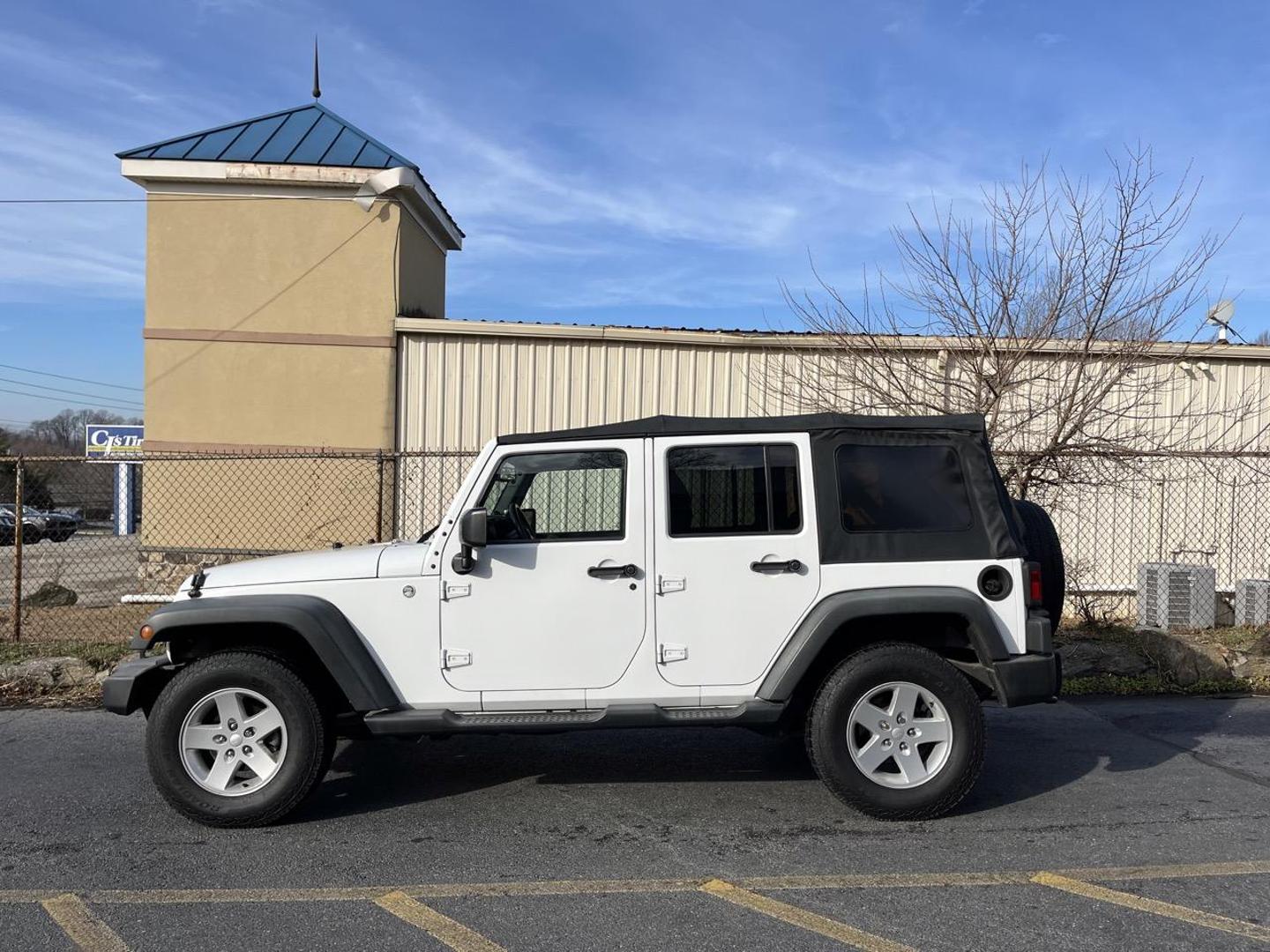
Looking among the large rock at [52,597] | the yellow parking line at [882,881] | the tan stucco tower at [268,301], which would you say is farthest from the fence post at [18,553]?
the yellow parking line at [882,881]

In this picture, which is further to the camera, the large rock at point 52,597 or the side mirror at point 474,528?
the large rock at point 52,597

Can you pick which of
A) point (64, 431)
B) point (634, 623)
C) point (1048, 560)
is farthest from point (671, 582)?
point (64, 431)

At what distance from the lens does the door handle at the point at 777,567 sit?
4.84 m

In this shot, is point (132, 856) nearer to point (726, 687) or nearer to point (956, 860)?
point (726, 687)

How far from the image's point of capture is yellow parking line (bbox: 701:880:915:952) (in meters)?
3.51

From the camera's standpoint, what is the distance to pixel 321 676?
496cm

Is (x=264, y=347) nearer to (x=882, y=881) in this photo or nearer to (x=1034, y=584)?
(x=1034, y=584)

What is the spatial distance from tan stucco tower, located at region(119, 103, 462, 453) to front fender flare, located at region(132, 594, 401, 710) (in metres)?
7.07

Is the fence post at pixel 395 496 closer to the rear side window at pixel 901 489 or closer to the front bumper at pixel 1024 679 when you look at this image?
the rear side window at pixel 901 489

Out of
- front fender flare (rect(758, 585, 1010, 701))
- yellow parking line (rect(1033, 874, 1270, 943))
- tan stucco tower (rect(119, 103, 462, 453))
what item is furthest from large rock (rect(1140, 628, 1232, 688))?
tan stucco tower (rect(119, 103, 462, 453))

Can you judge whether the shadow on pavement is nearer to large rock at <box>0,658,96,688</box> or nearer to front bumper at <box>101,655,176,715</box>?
front bumper at <box>101,655,176,715</box>

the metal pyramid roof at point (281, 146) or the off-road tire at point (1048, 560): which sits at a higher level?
the metal pyramid roof at point (281, 146)

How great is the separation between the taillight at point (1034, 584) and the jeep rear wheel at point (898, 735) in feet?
1.90

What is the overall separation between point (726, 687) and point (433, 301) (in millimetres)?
10039
